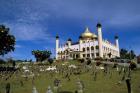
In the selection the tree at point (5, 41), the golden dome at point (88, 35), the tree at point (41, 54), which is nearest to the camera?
the tree at point (5, 41)

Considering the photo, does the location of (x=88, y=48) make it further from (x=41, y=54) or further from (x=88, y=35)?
(x=41, y=54)

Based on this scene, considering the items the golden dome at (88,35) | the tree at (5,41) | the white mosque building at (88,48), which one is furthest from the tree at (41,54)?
the tree at (5,41)

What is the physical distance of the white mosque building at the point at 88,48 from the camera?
346 feet

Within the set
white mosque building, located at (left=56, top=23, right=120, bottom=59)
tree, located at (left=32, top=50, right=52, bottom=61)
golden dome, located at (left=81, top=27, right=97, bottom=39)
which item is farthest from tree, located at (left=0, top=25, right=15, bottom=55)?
golden dome, located at (left=81, top=27, right=97, bottom=39)

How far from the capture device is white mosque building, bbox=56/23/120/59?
346ft

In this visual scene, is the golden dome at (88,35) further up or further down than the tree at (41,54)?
further up

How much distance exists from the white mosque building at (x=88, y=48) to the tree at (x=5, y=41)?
38472mm

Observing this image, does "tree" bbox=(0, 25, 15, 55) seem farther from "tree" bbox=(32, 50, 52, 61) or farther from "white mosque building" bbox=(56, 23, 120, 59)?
"white mosque building" bbox=(56, 23, 120, 59)

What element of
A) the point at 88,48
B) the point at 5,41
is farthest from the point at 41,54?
the point at 5,41

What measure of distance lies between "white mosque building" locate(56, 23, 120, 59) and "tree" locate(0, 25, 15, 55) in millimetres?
38472

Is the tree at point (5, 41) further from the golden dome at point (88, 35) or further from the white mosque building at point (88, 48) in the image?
the golden dome at point (88, 35)

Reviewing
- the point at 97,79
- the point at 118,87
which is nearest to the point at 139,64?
the point at 97,79

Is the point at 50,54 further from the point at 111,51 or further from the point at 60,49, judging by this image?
the point at 111,51

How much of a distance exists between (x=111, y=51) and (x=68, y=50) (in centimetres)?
2080
